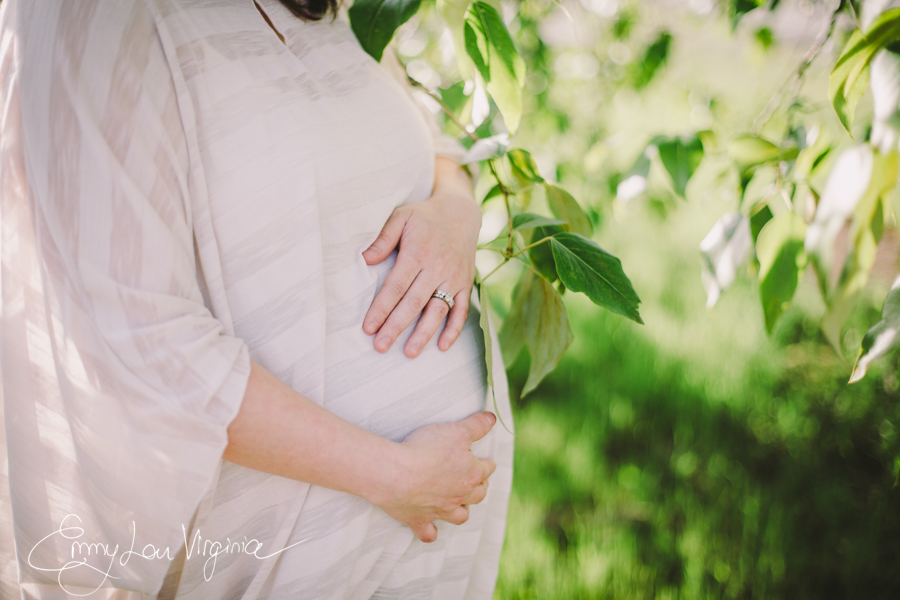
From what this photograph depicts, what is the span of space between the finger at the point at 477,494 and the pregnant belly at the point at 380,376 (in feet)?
0.35

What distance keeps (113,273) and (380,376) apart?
13.2 inches

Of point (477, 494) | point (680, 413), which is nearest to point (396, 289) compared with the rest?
point (477, 494)

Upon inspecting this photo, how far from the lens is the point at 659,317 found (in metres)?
2.49

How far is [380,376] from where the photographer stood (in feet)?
2.24

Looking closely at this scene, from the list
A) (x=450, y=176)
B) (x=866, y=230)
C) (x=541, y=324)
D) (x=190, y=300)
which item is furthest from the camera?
(x=450, y=176)

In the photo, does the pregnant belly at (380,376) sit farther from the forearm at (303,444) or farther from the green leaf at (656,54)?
the green leaf at (656,54)

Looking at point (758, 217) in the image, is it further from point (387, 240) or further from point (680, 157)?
point (387, 240)

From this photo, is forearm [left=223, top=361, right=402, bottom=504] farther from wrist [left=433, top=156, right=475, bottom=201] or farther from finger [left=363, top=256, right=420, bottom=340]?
wrist [left=433, top=156, right=475, bottom=201]

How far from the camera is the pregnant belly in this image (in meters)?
0.66

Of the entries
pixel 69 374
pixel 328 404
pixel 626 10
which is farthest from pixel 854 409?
pixel 69 374

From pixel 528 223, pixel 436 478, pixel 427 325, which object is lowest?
pixel 436 478

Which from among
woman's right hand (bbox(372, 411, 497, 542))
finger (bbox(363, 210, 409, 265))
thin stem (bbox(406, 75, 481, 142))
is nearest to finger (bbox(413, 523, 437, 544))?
woman's right hand (bbox(372, 411, 497, 542))

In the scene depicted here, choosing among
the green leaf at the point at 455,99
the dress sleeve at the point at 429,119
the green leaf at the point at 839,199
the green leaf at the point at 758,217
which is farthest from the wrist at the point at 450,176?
the green leaf at the point at 839,199

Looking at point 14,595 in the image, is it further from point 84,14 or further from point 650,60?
point 650,60
